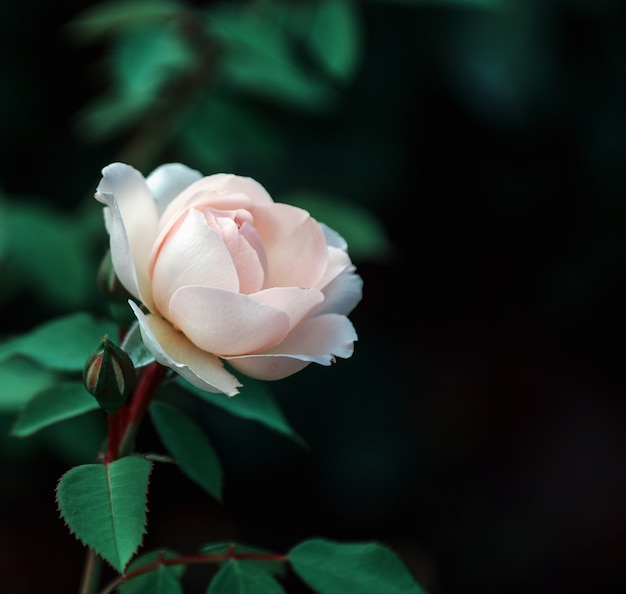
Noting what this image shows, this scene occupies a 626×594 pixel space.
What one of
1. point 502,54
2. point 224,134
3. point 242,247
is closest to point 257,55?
point 224,134

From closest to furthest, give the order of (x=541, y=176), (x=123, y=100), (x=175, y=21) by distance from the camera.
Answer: (x=175, y=21) < (x=123, y=100) < (x=541, y=176)

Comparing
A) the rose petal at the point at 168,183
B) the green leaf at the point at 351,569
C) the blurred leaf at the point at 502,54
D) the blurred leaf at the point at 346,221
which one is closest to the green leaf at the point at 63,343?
the rose petal at the point at 168,183

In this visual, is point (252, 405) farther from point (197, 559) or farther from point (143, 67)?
point (143, 67)

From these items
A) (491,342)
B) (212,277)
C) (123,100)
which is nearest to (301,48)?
(123,100)

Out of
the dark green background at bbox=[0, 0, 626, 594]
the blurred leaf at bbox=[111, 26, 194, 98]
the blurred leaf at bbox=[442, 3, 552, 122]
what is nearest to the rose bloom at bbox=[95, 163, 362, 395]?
the blurred leaf at bbox=[111, 26, 194, 98]

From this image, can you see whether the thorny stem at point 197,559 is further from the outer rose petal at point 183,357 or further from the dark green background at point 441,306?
the dark green background at point 441,306

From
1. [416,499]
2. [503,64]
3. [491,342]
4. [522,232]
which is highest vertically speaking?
[503,64]

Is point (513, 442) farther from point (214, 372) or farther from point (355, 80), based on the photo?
point (214, 372)
